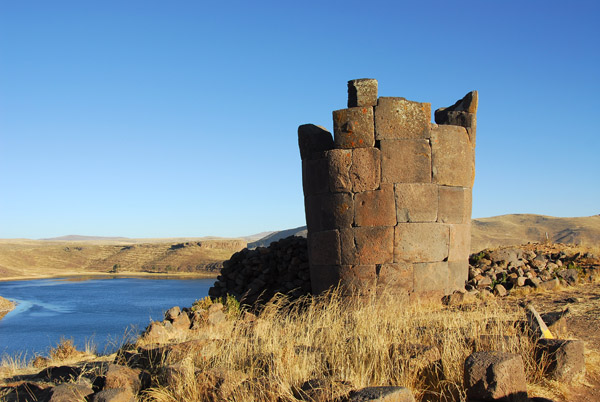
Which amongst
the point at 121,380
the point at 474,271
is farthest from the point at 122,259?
the point at 121,380

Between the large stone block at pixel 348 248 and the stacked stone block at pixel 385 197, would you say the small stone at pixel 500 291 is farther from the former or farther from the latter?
the large stone block at pixel 348 248

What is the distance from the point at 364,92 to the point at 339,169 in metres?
1.26

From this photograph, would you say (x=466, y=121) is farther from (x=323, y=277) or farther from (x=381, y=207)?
(x=323, y=277)

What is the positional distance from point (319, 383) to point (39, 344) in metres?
16.0

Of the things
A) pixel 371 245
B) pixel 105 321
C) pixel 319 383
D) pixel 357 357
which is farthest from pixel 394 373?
pixel 105 321

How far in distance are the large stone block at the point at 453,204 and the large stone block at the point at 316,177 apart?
6.05ft

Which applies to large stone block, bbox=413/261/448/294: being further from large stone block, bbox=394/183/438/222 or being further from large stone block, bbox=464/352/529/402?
large stone block, bbox=464/352/529/402

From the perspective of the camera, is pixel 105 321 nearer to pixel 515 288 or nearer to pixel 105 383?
pixel 515 288

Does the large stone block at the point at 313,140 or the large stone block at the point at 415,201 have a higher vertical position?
the large stone block at the point at 313,140

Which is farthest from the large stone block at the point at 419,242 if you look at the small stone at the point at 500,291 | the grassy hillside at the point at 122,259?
the grassy hillside at the point at 122,259

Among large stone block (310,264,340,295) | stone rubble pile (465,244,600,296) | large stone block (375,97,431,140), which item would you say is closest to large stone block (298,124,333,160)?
large stone block (375,97,431,140)

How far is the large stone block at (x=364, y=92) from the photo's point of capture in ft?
28.2

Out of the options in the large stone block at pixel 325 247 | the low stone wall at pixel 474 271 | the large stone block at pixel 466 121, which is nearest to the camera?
the large stone block at pixel 325 247

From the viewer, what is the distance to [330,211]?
8695 mm
